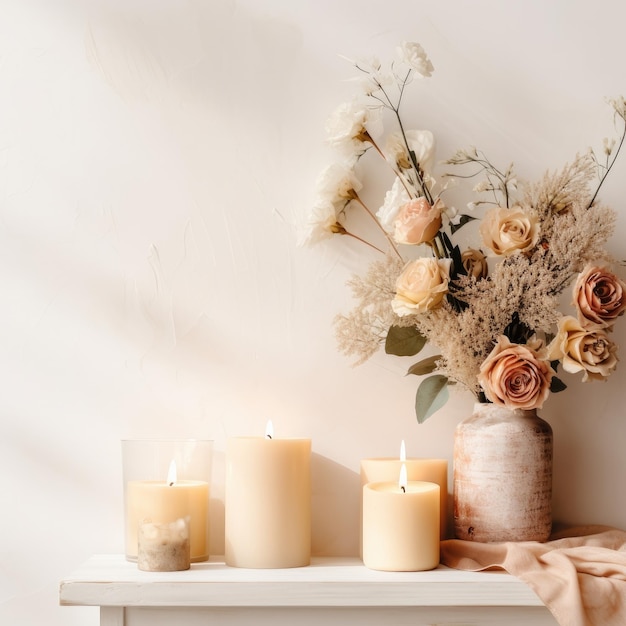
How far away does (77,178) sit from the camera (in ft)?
3.42

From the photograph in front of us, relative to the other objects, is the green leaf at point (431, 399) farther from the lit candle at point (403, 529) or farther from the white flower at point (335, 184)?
the white flower at point (335, 184)

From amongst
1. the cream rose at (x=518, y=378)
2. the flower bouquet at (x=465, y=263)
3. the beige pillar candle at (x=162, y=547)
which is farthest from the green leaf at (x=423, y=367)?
the beige pillar candle at (x=162, y=547)

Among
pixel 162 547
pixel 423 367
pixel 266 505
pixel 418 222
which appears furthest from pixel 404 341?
pixel 162 547

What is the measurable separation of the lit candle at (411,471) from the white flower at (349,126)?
38 cm

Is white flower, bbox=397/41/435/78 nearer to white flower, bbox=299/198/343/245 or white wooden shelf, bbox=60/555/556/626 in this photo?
white flower, bbox=299/198/343/245

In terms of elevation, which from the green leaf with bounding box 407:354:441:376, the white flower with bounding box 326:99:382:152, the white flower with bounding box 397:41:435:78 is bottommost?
the green leaf with bounding box 407:354:441:376

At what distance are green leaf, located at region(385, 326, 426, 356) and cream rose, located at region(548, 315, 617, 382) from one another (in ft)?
0.52

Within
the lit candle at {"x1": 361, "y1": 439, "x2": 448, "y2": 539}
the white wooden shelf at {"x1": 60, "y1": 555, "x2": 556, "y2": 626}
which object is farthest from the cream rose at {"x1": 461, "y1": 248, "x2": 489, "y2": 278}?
the white wooden shelf at {"x1": 60, "y1": 555, "x2": 556, "y2": 626}

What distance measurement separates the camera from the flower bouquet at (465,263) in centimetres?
90

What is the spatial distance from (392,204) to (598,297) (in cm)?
26

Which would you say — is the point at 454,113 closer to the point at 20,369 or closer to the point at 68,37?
the point at 68,37

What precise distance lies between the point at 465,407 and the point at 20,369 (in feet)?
1.88

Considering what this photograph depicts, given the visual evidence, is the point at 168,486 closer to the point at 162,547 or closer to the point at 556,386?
the point at 162,547

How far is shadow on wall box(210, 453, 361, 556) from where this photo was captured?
101cm
